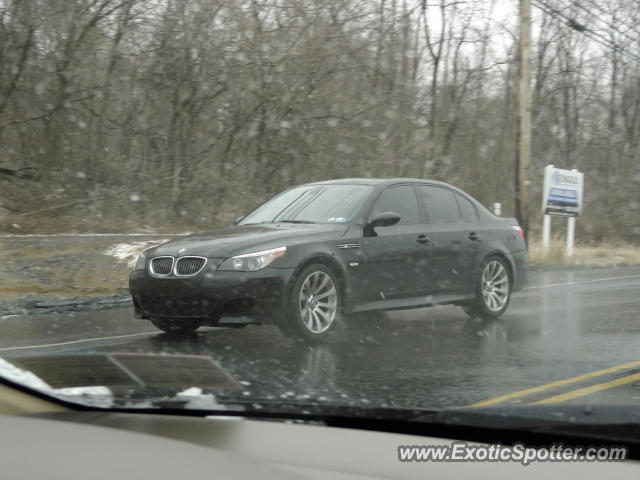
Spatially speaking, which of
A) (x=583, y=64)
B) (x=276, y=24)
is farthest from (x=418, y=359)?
(x=583, y=64)

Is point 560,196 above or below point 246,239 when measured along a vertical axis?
above

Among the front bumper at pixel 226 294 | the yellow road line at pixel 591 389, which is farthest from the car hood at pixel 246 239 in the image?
the yellow road line at pixel 591 389

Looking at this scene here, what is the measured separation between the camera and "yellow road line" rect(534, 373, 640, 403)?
5.29 metres

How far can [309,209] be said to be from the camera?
30.3ft

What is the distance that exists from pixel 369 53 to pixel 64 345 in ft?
61.0

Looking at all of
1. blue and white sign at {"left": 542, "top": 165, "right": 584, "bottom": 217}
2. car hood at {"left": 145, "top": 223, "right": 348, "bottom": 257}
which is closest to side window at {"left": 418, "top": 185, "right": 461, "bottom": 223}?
car hood at {"left": 145, "top": 223, "right": 348, "bottom": 257}

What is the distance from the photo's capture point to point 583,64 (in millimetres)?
35844

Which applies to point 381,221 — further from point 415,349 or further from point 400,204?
point 415,349

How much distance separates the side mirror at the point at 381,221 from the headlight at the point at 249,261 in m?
1.31

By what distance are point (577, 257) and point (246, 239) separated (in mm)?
16296

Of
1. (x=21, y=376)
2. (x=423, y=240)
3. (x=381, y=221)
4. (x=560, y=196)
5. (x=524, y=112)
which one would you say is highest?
(x=524, y=112)

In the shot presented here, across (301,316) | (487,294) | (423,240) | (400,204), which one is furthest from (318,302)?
(487,294)

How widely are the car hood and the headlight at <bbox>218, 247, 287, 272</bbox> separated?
0.19 ft

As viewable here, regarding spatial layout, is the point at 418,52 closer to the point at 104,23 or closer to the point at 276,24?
the point at 276,24
